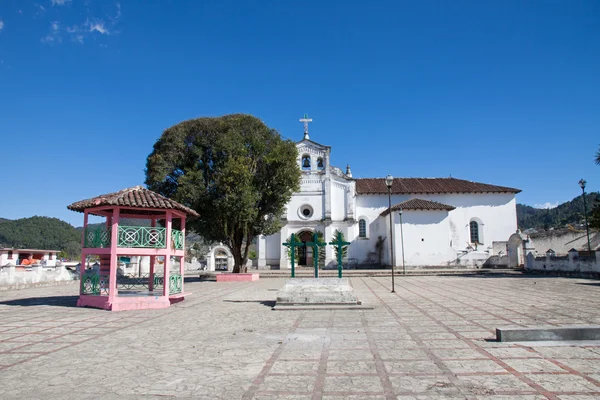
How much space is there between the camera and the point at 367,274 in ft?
98.1

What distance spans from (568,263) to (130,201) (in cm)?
2522

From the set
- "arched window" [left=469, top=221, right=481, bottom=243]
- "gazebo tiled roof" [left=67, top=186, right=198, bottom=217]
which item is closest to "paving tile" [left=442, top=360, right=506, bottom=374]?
"gazebo tiled roof" [left=67, top=186, right=198, bottom=217]

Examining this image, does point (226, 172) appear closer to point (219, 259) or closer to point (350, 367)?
point (350, 367)

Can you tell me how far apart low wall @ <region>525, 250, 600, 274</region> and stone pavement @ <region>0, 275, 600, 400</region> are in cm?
1436

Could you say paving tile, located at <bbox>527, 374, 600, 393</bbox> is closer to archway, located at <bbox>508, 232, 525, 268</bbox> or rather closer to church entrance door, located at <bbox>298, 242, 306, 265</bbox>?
archway, located at <bbox>508, 232, 525, 268</bbox>

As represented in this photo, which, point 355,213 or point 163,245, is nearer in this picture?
point 163,245

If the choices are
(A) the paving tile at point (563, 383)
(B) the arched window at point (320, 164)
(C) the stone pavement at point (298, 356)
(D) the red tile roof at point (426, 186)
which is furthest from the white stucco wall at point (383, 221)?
(A) the paving tile at point (563, 383)

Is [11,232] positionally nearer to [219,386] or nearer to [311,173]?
[311,173]

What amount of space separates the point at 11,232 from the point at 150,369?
97.4 meters

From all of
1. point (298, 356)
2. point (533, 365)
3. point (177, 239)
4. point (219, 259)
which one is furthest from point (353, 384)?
point (219, 259)

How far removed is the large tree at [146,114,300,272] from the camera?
22156mm

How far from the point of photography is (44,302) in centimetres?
1422

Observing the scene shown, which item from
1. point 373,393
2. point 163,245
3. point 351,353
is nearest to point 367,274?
point 163,245

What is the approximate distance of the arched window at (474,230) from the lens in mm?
39912
